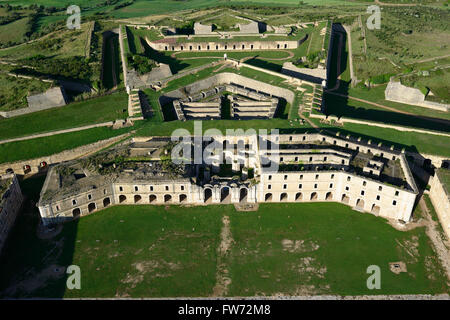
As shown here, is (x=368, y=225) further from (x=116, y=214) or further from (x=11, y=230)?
(x=11, y=230)

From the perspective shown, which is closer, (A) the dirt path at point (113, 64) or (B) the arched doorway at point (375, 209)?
(B) the arched doorway at point (375, 209)

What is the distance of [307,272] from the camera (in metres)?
63.3

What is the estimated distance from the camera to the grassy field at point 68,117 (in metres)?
95.4

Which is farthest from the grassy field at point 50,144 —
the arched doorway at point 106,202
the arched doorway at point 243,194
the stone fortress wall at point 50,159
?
the arched doorway at point 243,194

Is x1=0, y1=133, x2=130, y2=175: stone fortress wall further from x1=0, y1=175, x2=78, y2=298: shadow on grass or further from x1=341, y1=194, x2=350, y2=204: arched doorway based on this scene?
x1=341, y1=194, x2=350, y2=204: arched doorway

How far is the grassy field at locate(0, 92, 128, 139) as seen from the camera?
313 feet

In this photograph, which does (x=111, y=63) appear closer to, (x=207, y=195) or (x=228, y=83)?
(x=228, y=83)

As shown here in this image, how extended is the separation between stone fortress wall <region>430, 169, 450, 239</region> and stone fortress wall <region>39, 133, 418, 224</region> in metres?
6.09

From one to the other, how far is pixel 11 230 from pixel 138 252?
23647 millimetres

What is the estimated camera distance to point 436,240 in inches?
2719

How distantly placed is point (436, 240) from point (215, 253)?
37.8m

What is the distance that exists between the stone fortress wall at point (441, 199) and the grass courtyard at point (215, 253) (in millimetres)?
4312

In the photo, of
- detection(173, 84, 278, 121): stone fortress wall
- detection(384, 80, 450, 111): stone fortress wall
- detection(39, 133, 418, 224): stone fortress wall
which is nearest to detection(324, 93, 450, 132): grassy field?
detection(384, 80, 450, 111): stone fortress wall

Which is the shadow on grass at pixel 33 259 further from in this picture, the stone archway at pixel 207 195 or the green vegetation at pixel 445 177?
the green vegetation at pixel 445 177
